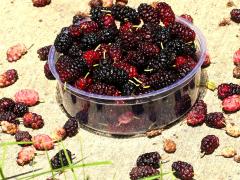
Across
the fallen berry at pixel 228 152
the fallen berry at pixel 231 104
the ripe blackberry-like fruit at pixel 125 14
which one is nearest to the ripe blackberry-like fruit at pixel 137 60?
the ripe blackberry-like fruit at pixel 125 14

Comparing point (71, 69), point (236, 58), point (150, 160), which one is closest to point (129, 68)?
point (71, 69)

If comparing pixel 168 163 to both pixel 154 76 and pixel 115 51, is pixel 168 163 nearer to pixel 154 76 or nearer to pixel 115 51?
pixel 154 76

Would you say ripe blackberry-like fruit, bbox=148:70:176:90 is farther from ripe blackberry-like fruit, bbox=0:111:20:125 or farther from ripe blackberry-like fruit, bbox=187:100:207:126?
ripe blackberry-like fruit, bbox=0:111:20:125

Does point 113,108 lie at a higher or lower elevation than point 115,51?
lower

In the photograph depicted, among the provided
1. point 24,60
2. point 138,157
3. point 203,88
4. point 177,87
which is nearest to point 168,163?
point 138,157

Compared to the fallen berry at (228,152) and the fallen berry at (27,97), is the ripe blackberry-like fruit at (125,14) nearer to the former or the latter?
the fallen berry at (27,97)

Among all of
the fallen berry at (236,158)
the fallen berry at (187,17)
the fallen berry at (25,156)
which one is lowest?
the fallen berry at (25,156)

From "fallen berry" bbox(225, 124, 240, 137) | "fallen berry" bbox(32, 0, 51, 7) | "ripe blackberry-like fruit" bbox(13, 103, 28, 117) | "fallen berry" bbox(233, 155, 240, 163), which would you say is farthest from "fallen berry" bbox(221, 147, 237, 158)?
"fallen berry" bbox(32, 0, 51, 7)
